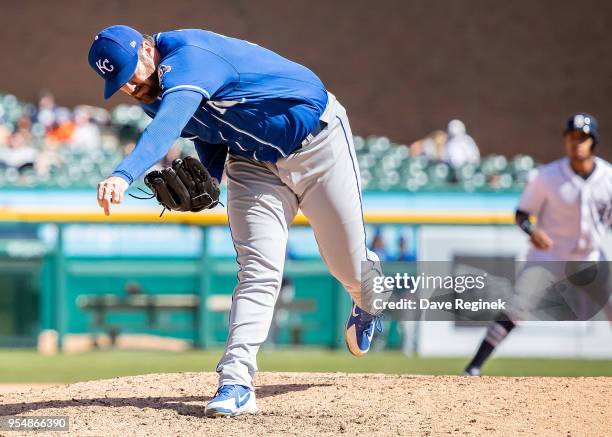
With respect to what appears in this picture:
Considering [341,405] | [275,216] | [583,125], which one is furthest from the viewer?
[583,125]

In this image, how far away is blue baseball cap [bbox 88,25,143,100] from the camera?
4.29m

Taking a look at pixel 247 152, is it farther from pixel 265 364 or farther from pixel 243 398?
pixel 265 364

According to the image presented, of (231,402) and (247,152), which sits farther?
(247,152)

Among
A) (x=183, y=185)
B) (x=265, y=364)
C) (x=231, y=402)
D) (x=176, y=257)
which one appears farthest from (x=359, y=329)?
(x=176, y=257)

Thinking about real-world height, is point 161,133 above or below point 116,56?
below

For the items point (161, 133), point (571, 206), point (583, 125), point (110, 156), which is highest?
point (110, 156)

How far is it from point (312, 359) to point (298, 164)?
15.5 ft

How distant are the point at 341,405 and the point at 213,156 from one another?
1237 millimetres

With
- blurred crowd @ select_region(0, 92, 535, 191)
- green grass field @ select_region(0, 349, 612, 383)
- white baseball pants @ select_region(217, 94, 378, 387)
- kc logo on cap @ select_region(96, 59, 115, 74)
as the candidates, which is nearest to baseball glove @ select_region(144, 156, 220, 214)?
white baseball pants @ select_region(217, 94, 378, 387)

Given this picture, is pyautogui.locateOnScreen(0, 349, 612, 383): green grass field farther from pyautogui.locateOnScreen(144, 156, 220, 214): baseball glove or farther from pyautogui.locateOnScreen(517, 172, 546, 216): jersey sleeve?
pyautogui.locateOnScreen(144, 156, 220, 214): baseball glove

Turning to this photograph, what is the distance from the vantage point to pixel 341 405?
5027 mm

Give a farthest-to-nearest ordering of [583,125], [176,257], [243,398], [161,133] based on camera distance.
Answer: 1. [176,257]
2. [583,125]
3. [243,398]
4. [161,133]

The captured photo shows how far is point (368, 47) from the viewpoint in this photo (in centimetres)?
1939

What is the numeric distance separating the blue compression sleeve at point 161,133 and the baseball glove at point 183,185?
0.38 meters
